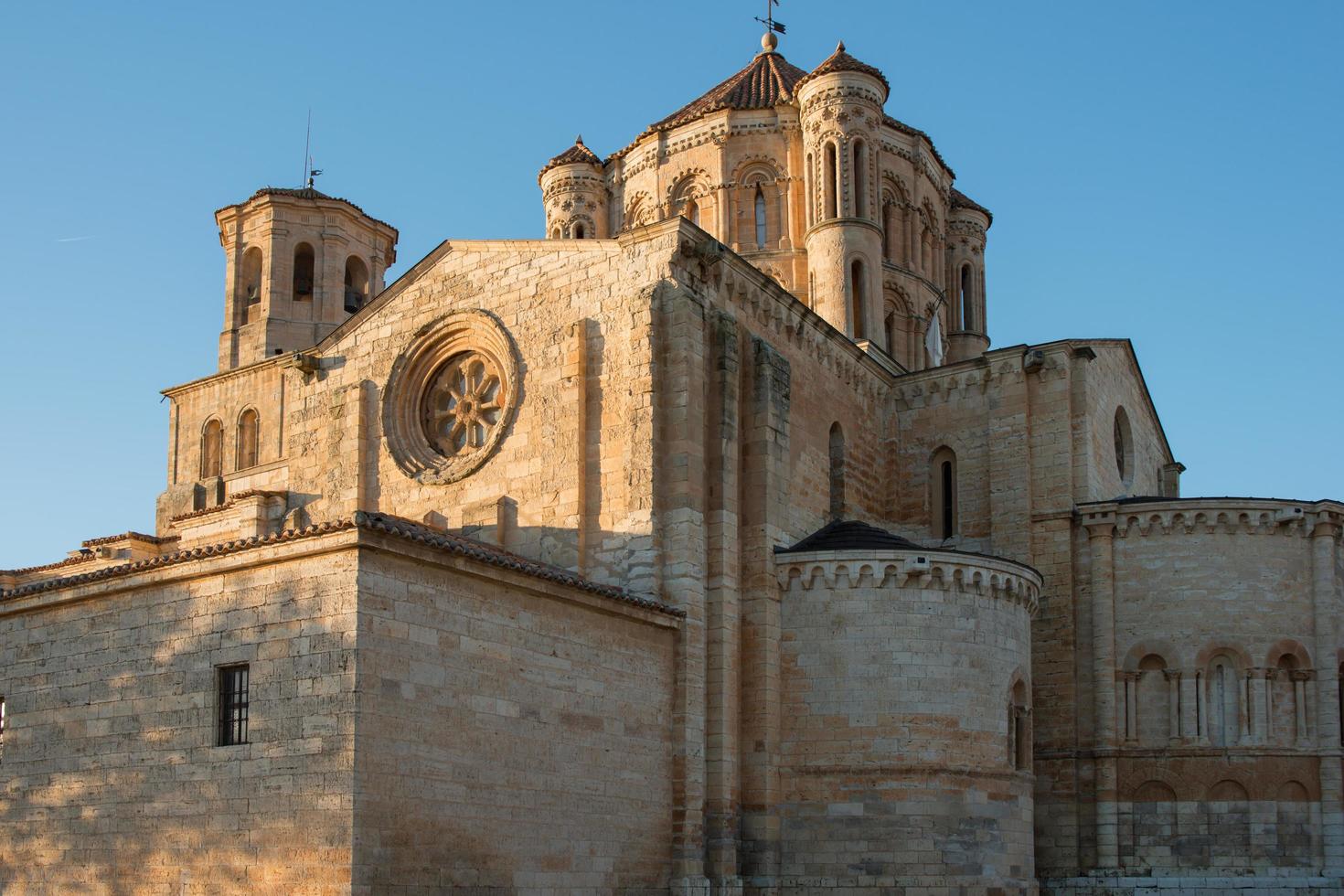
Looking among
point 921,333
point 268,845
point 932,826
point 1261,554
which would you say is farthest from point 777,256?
point 268,845

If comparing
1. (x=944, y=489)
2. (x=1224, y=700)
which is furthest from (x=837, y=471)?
(x=1224, y=700)

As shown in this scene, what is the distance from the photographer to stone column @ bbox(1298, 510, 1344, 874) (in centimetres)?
2475

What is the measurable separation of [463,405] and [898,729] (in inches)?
351

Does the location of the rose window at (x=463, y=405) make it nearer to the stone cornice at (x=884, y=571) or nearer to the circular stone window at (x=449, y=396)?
the circular stone window at (x=449, y=396)

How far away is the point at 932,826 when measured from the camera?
872 inches

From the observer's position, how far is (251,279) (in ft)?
119

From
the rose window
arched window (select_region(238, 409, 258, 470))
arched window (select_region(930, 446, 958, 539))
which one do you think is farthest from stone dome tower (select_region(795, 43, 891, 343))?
arched window (select_region(238, 409, 258, 470))

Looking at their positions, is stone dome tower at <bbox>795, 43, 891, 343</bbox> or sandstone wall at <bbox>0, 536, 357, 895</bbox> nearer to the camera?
sandstone wall at <bbox>0, 536, 357, 895</bbox>

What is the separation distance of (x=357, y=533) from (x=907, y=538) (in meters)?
13.8

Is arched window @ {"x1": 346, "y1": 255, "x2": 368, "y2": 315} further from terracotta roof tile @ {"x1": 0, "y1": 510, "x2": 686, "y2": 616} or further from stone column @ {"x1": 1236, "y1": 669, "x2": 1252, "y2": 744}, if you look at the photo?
stone column @ {"x1": 1236, "y1": 669, "x2": 1252, "y2": 744}

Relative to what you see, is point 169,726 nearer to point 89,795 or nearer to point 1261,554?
point 89,795

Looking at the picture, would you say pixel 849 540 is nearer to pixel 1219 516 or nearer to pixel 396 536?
pixel 1219 516

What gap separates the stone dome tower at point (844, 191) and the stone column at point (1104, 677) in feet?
23.7

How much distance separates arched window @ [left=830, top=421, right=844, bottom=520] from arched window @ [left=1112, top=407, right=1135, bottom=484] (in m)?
6.75
